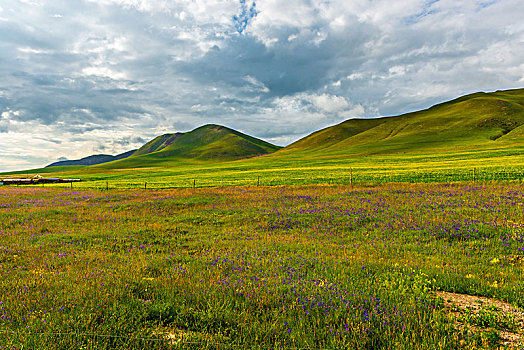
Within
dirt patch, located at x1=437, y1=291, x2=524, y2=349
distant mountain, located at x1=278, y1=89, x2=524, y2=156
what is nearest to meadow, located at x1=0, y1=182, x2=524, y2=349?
dirt patch, located at x1=437, y1=291, x2=524, y2=349

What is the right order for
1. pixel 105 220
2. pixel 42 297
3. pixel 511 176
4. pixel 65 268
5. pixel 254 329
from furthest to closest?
pixel 511 176 < pixel 105 220 < pixel 65 268 < pixel 42 297 < pixel 254 329

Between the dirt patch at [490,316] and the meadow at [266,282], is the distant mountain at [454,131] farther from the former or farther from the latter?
the dirt patch at [490,316]

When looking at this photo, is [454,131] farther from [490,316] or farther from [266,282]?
[266,282]

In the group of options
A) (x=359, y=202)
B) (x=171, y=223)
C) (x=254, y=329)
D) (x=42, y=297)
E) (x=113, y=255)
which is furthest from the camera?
(x=359, y=202)

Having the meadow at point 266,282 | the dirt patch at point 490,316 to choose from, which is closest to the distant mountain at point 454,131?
the meadow at point 266,282

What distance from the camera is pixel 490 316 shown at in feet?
16.2

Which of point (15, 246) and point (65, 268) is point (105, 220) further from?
point (65, 268)

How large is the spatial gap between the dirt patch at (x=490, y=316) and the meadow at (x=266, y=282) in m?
0.03

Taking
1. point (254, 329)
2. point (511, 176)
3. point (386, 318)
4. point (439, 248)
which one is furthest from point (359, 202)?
point (511, 176)

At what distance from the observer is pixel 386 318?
4.76 m

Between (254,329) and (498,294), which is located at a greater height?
(254,329)

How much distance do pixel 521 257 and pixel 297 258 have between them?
287 inches

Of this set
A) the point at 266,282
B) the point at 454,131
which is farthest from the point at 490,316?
the point at 454,131

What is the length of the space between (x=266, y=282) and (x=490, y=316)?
4.58m
